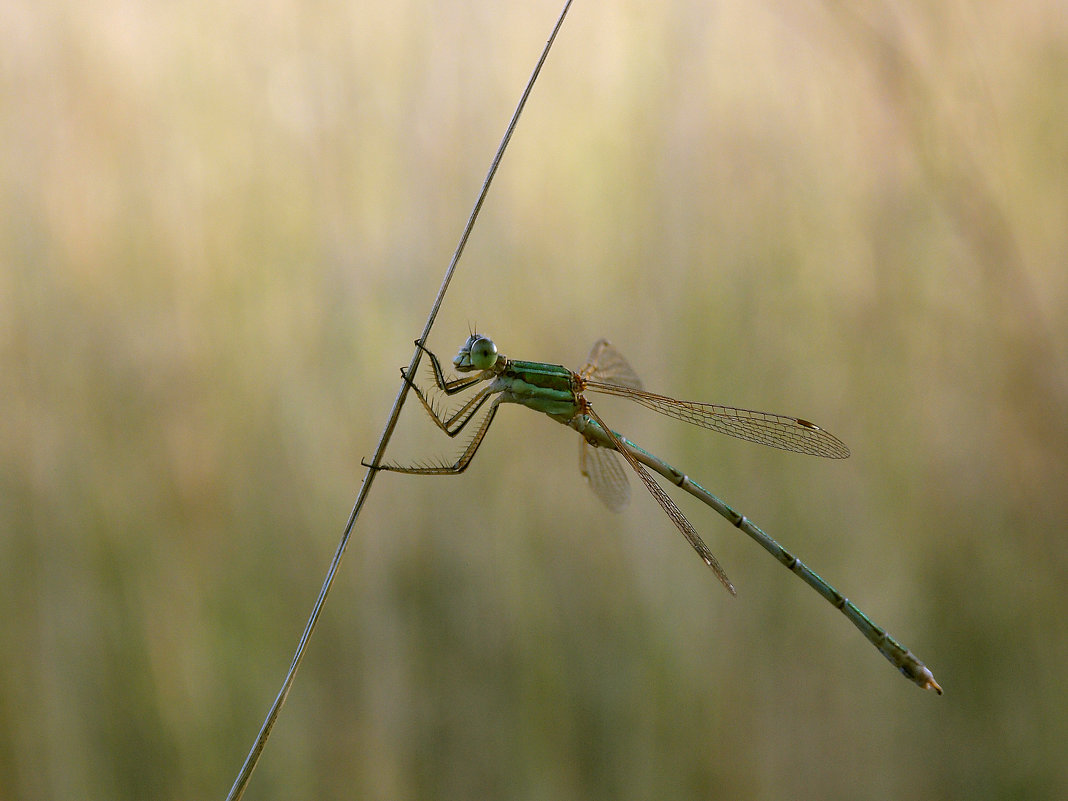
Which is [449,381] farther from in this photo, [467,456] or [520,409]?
[520,409]

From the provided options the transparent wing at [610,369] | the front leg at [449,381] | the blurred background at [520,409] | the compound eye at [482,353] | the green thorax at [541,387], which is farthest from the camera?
the blurred background at [520,409]

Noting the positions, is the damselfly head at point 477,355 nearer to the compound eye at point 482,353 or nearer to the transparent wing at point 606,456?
the compound eye at point 482,353

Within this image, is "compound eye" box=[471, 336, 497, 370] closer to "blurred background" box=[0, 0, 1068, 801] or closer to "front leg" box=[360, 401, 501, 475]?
"front leg" box=[360, 401, 501, 475]

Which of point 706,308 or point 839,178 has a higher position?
point 839,178

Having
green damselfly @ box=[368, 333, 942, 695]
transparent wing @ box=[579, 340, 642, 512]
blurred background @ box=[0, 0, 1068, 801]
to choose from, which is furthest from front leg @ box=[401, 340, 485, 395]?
blurred background @ box=[0, 0, 1068, 801]

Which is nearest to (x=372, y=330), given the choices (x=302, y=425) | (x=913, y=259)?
(x=302, y=425)

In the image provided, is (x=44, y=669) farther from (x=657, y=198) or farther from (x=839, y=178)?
(x=839, y=178)

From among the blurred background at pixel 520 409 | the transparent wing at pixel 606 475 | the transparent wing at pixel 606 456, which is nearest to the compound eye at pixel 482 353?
the transparent wing at pixel 606 456
